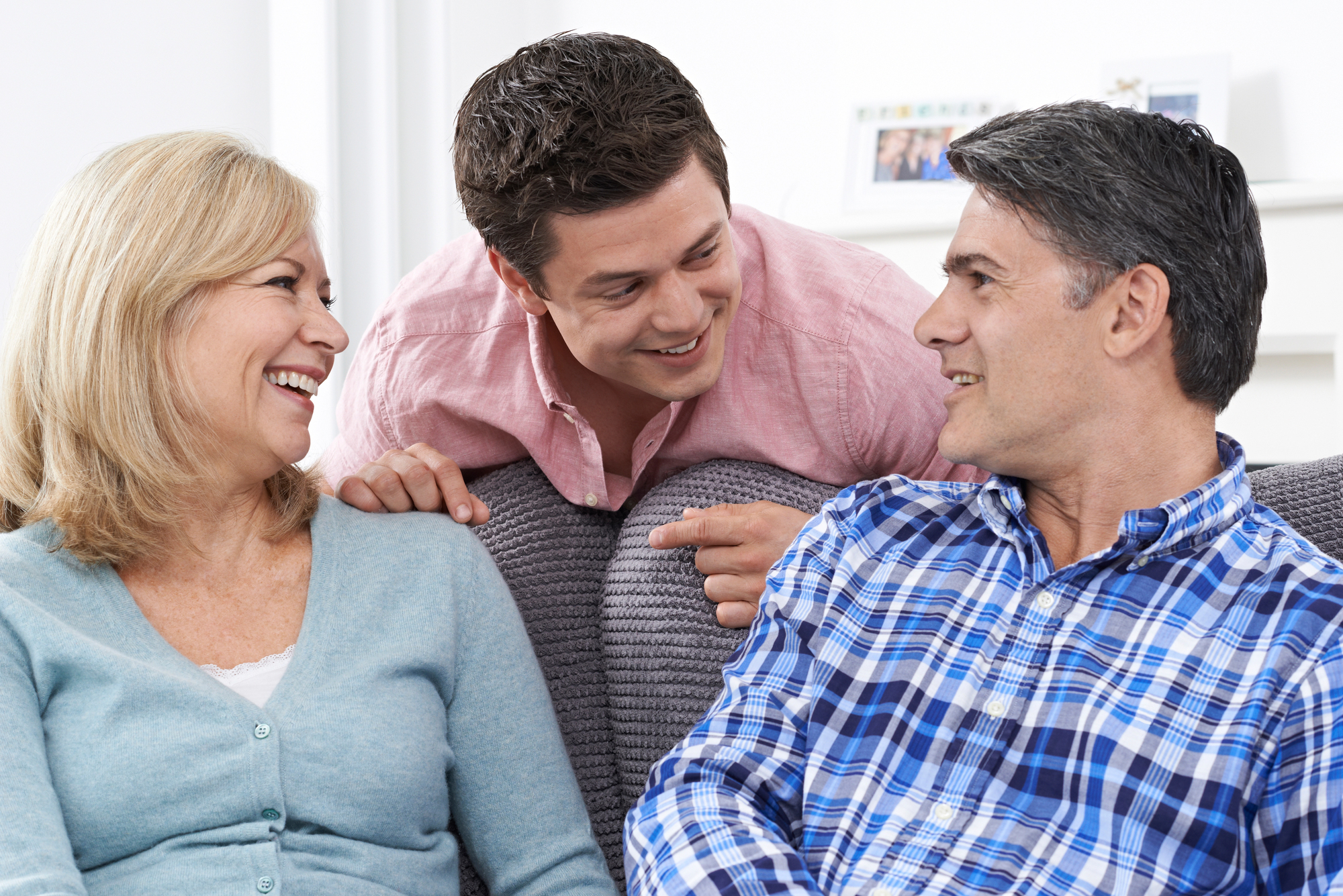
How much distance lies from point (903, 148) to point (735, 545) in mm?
2162

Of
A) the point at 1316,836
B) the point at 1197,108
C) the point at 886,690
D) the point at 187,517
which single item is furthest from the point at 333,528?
the point at 1197,108

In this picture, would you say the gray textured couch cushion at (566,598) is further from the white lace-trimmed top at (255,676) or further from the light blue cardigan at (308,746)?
the white lace-trimmed top at (255,676)

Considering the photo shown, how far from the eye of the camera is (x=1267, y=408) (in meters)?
3.06

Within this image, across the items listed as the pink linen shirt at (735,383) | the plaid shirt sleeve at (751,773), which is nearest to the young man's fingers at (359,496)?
the pink linen shirt at (735,383)

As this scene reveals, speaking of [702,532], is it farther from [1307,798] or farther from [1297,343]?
[1297,343]

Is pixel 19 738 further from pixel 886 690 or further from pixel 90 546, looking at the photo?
pixel 886 690

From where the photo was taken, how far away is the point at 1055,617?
1206 millimetres

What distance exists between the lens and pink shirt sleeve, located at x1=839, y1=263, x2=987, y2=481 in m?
1.59

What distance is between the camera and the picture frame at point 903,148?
3252 mm

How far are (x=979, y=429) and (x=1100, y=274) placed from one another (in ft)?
0.65

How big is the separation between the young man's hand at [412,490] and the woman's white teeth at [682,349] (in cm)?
31

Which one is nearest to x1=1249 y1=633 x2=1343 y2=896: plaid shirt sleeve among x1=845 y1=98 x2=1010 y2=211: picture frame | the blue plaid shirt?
the blue plaid shirt

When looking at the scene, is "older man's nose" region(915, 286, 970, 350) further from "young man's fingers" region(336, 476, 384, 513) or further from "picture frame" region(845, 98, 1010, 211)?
"picture frame" region(845, 98, 1010, 211)

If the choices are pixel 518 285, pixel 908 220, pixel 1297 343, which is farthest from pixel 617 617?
pixel 1297 343
